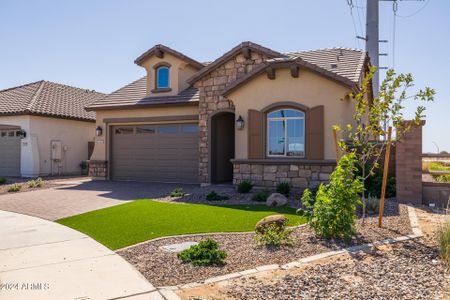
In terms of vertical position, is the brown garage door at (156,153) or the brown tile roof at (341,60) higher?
the brown tile roof at (341,60)

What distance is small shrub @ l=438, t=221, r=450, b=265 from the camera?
5.32m

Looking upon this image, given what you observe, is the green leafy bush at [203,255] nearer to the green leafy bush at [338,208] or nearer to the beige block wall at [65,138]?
the green leafy bush at [338,208]

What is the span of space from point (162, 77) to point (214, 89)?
397 centimetres

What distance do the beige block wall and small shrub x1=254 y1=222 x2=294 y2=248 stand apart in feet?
56.9

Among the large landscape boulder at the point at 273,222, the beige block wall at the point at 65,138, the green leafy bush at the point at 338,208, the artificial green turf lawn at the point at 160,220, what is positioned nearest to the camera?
the green leafy bush at the point at 338,208

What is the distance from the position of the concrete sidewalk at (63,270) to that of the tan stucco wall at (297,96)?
7615mm

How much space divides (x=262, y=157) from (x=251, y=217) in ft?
13.5

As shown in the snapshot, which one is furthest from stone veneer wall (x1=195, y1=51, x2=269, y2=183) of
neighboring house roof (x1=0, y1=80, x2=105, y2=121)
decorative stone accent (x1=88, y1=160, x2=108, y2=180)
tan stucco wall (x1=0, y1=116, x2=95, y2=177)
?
tan stucco wall (x1=0, y1=116, x2=95, y2=177)

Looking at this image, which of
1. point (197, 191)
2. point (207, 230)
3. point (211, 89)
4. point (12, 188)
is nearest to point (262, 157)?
point (197, 191)

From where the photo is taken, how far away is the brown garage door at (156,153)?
16.4 metres

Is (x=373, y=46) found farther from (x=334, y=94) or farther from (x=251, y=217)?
(x=251, y=217)

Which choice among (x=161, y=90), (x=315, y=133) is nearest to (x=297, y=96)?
(x=315, y=133)

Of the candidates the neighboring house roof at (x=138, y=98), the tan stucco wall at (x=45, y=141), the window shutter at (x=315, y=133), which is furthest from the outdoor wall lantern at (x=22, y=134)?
the window shutter at (x=315, y=133)

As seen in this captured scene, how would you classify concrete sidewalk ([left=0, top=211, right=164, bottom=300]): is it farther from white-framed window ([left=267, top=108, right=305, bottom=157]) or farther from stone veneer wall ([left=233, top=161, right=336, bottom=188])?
white-framed window ([left=267, top=108, right=305, bottom=157])
